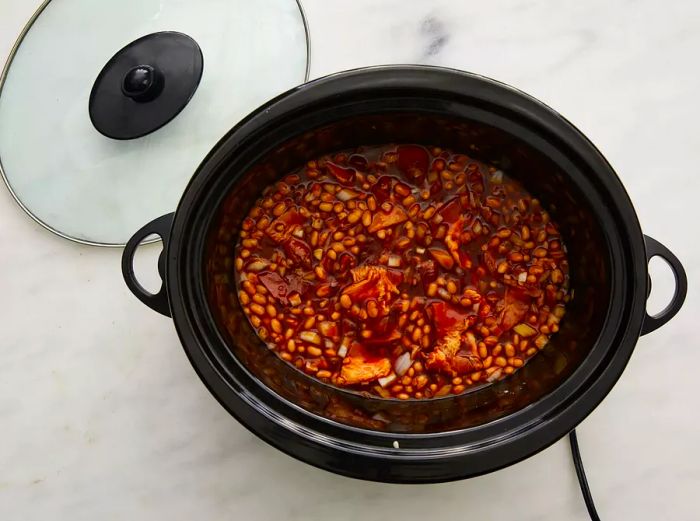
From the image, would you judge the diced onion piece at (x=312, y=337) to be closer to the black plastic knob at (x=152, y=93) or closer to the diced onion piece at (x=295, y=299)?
the diced onion piece at (x=295, y=299)

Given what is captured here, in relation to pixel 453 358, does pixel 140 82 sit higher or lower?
higher

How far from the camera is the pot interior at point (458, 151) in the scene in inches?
41.1

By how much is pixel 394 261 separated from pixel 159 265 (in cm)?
43

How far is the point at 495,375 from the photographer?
1195 millimetres

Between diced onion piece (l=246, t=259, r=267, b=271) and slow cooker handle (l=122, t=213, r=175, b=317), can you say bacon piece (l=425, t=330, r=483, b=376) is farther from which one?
slow cooker handle (l=122, t=213, r=175, b=317)

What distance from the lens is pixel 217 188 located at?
104cm

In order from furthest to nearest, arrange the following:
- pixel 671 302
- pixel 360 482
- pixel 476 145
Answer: pixel 360 482 → pixel 476 145 → pixel 671 302

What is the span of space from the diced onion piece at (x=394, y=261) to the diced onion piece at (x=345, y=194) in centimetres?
14

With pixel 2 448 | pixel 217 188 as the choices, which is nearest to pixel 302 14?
pixel 217 188

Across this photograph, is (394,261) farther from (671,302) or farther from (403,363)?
(671,302)

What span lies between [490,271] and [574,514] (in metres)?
0.51

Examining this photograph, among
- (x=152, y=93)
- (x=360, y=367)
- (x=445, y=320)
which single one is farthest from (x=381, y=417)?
(x=152, y=93)

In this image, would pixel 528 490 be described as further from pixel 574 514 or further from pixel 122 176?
pixel 122 176

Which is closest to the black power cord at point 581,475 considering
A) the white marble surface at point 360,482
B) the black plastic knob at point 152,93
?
the white marble surface at point 360,482
